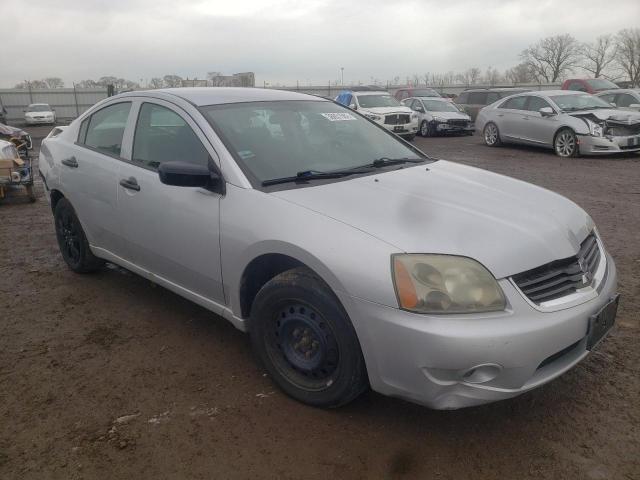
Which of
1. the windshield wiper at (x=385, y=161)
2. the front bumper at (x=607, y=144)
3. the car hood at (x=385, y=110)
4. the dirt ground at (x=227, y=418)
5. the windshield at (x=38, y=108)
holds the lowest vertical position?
the dirt ground at (x=227, y=418)

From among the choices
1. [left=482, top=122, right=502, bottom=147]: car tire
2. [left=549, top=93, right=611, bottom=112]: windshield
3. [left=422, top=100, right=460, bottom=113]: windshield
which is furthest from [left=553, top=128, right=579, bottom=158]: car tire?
[left=422, top=100, right=460, bottom=113]: windshield

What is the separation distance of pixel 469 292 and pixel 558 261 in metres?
0.54

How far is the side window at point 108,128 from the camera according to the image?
4.05m

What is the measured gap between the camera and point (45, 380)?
10.4 ft

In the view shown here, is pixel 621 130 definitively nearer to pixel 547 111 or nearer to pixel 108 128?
pixel 547 111

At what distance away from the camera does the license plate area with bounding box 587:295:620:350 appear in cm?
254

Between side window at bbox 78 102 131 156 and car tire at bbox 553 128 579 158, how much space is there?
1058cm

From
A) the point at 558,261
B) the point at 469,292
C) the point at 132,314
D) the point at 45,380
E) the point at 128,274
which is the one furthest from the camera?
the point at 128,274

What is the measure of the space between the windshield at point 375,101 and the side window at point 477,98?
13.9 ft

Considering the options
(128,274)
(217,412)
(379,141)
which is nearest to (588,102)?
(379,141)

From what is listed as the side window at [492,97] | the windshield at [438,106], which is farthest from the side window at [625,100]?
the windshield at [438,106]

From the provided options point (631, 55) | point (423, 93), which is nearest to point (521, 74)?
point (631, 55)

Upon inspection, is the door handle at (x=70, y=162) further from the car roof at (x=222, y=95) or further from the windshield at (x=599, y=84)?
the windshield at (x=599, y=84)

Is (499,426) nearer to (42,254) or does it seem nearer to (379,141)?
(379,141)
